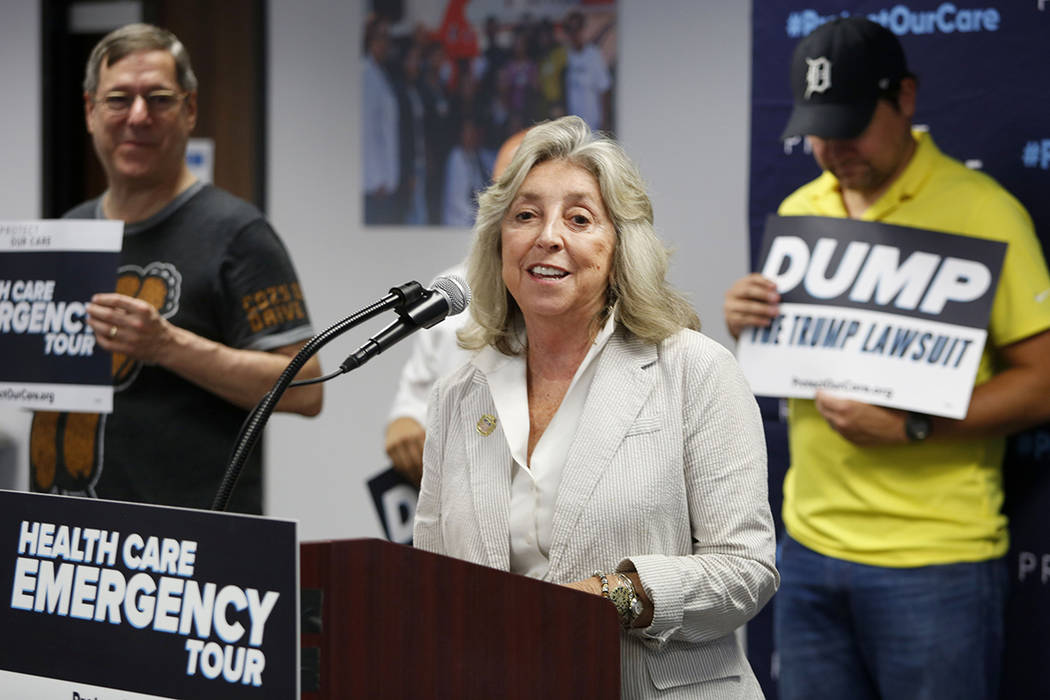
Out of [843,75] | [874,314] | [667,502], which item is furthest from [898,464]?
[667,502]

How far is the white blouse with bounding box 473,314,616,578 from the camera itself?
68.7 inches

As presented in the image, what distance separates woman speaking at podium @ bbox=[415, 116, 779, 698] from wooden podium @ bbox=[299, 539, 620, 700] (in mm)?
217

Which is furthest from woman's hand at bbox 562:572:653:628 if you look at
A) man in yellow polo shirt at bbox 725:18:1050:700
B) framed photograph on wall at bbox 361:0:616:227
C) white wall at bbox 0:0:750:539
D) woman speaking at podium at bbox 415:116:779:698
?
framed photograph on wall at bbox 361:0:616:227

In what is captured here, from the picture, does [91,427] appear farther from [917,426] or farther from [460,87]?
[460,87]

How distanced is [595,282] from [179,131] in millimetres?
1208

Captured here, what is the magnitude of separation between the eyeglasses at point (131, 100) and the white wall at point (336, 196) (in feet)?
6.58

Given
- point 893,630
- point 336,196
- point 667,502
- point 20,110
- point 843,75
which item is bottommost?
point 893,630

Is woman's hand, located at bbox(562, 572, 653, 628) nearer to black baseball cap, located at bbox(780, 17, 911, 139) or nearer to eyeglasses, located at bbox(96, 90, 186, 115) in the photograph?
black baseball cap, located at bbox(780, 17, 911, 139)

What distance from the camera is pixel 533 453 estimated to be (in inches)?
70.9

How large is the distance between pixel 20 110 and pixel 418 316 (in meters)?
4.12

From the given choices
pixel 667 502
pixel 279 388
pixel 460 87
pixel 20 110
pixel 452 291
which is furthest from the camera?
pixel 20 110

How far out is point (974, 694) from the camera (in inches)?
96.3

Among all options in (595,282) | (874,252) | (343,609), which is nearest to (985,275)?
(874,252)

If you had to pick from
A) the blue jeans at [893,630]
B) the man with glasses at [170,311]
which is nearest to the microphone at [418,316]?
the man with glasses at [170,311]
